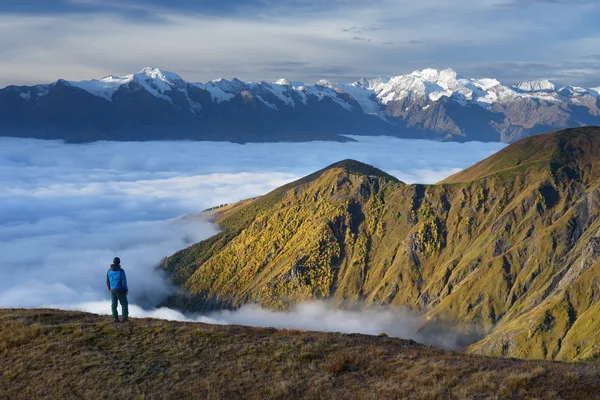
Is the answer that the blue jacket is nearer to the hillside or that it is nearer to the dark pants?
the dark pants

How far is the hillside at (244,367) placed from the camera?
31.2 meters

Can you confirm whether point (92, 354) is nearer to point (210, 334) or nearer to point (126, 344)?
point (126, 344)

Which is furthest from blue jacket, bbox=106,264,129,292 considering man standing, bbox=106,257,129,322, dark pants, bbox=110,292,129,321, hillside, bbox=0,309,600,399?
hillside, bbox=0,309,600,399

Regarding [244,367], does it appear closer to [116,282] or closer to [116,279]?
[116,282]

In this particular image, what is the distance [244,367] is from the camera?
117 feet

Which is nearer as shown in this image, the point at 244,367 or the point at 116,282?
the point at 244,367

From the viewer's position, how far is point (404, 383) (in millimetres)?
31891

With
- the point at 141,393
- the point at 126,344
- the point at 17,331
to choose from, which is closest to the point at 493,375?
the point at 141,393

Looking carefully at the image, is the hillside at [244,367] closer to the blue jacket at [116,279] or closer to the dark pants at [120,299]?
the dark pants at [120,299]

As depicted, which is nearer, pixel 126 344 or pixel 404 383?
pixel 404 383

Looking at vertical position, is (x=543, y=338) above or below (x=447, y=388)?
below

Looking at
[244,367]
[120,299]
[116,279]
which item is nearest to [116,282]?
[116,279]

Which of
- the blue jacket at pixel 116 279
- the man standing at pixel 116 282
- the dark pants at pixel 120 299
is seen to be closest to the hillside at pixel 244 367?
the dark pants at pixel 120 299

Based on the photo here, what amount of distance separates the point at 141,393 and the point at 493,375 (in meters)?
20.0
